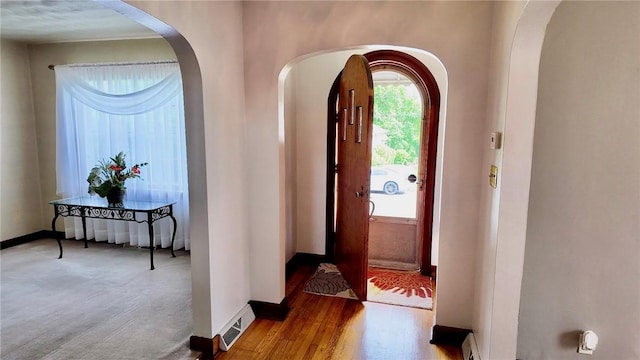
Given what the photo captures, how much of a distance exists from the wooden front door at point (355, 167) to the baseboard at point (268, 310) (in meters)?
0.73

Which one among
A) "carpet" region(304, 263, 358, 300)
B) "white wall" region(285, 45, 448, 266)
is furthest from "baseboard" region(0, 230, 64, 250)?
"carpet" region(304, 263, 358, 300)

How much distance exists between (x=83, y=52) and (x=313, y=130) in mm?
2999

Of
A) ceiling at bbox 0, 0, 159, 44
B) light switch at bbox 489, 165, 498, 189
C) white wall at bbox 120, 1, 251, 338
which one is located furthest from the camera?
ceiling at bbox 0, 0, 159, 44

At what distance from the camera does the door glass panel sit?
153 inches

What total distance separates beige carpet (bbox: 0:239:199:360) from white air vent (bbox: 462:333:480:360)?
5.72 ft

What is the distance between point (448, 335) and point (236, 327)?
149cm

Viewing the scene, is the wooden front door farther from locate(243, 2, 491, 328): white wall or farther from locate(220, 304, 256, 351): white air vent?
locate(220, 304, 256, 351): white air vent

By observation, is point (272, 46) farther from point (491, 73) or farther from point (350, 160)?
point (491, 73)

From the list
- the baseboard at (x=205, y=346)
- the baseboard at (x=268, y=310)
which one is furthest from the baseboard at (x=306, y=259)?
the baseboard at (x=205, y=346)

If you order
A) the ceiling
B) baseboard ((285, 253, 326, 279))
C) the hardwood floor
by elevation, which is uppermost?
the ceiling

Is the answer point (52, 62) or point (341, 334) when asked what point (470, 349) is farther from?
point (52, 62)

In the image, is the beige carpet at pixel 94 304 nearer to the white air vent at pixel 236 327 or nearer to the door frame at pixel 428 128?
the white air vent at pixel 236 327

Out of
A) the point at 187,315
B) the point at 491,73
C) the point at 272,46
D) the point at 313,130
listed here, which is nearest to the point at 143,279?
the point at 187,315

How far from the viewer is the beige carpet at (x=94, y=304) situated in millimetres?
2484
